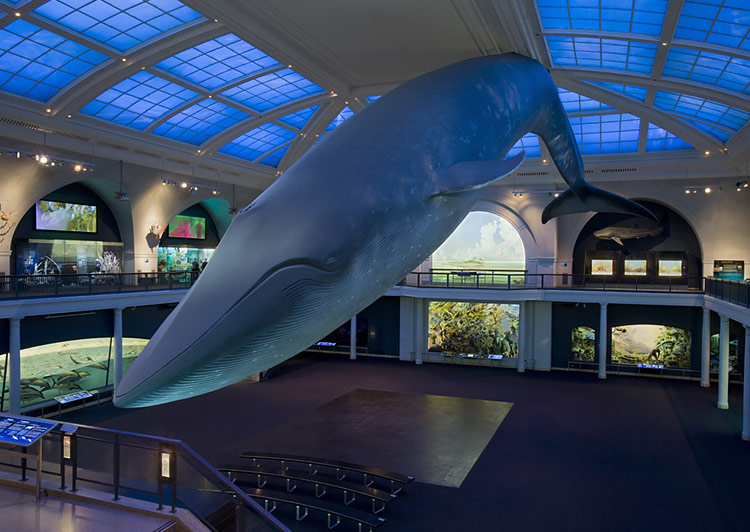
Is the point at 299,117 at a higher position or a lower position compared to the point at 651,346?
higher

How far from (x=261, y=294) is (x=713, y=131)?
2599 centimetres

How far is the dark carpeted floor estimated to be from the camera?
36.4ft

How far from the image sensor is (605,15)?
1381 centimetres

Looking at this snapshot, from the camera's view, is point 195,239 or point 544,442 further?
point 195,239

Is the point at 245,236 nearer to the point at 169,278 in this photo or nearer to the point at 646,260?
the point at 169,278

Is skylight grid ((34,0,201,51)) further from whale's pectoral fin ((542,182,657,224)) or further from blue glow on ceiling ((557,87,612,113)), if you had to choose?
blue glow on ceiling ((557,87,612,113))

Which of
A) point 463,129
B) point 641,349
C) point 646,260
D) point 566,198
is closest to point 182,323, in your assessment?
point 463,129

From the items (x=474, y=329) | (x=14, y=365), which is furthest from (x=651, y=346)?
(x=14, y=365)

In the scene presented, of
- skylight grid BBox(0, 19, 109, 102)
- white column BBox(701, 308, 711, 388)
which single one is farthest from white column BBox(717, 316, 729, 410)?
skylight grid BBox(0, 19, 109, 102)

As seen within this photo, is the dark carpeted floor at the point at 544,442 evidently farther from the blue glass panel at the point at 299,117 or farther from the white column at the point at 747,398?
the blue glass panel at the point at 299,117

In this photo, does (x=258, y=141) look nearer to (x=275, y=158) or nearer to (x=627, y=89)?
(x=275, y=158)

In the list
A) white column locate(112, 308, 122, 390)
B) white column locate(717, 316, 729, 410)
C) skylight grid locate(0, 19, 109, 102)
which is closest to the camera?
skylight grid locate(0, 19, 109, 102)

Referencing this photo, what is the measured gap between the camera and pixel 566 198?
5984 millimetres

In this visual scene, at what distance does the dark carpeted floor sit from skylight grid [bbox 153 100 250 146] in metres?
11.5
